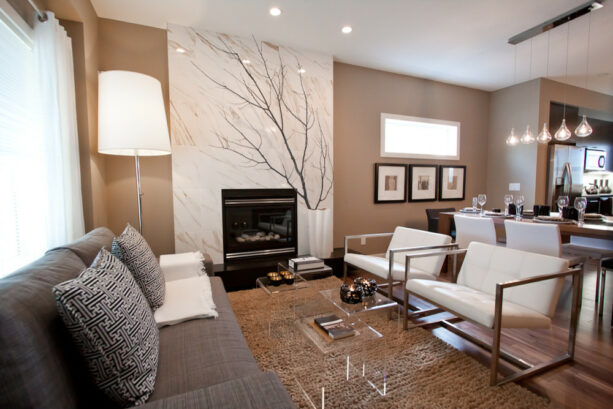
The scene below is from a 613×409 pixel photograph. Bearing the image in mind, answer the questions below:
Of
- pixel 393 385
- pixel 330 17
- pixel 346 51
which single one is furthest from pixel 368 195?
pixel 393 385

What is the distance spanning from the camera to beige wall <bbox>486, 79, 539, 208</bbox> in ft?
15.1

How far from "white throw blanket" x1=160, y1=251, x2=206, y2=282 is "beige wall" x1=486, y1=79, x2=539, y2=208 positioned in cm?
510

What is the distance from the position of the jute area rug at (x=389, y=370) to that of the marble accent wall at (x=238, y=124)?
4.79 ft

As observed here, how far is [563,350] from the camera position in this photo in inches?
75.6

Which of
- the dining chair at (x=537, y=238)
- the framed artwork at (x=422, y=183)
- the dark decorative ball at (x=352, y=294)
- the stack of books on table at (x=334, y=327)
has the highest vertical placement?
the framed artwork at (x=422, y=183)

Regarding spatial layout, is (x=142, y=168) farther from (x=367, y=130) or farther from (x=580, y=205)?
(x=580, y=205)

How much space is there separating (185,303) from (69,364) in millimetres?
807

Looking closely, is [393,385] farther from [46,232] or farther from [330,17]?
[330,17]

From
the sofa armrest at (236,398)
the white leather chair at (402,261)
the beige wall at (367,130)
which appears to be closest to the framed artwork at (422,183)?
the beige wall at (367,130)

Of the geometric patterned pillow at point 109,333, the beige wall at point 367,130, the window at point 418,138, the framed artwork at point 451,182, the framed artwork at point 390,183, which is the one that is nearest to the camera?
the geometric patterned pillow at point 109,333

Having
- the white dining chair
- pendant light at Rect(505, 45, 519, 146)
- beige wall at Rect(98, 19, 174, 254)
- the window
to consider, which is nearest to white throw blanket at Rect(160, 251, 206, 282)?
beige wall at Rect(98, 19, 174, 254)

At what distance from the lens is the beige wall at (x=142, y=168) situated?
9.55 ft

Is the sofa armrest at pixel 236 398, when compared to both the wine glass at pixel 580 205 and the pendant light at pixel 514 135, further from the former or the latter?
the pendant light at pixel 514 135

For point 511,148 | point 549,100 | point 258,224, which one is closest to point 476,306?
point 258,224
